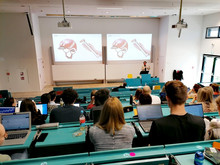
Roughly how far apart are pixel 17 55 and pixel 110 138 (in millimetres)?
6987

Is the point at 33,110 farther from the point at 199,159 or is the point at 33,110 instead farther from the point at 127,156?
the point at 199,159

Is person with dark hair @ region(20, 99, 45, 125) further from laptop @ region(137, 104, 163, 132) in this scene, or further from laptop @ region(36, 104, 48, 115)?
laptop @ region(137, 104, 163, 132)

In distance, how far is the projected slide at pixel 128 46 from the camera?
8273 millimetres

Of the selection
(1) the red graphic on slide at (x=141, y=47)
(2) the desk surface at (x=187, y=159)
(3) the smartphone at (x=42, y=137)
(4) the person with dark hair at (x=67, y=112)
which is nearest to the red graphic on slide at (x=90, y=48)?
(1) the red graphic on slide at (x=141, y=47)

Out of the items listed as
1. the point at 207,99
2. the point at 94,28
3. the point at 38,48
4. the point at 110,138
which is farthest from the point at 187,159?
the point at 94,28

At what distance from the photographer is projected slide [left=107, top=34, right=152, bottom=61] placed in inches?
326

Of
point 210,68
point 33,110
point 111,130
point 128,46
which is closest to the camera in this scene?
point 111,130

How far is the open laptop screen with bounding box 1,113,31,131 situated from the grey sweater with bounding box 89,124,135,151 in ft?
3.61

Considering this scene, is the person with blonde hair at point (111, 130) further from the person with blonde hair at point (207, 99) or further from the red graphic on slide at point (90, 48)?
the red graphic on slide at point (90, 48)

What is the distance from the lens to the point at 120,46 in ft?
27.5

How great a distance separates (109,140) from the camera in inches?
59.1

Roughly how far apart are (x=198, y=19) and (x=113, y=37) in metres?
4.55

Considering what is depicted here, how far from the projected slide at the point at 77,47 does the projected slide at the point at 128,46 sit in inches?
25.9

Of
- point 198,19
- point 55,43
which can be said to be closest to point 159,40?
point 198,19
